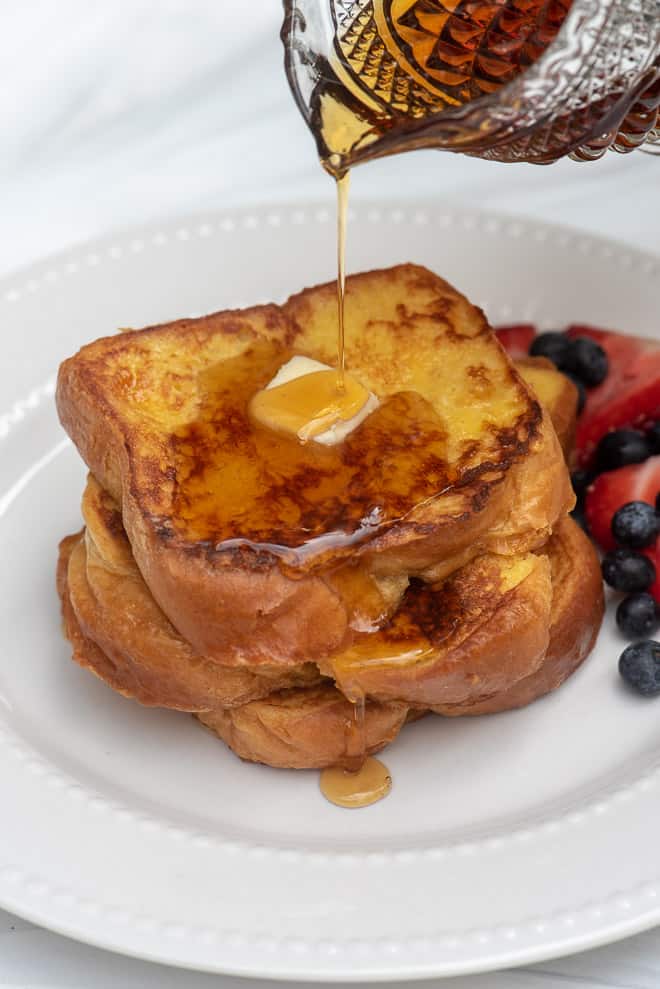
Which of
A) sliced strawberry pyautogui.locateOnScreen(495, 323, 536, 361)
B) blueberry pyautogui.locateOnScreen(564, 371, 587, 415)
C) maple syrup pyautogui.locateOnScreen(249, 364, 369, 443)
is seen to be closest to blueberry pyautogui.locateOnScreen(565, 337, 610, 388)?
blueberry pyautogui.locateOnScreen(564, 371, 587, 415)

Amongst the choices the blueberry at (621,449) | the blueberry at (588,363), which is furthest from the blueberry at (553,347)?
the blueberry at (621,449)

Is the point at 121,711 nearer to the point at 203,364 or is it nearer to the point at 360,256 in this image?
the point at 203,364

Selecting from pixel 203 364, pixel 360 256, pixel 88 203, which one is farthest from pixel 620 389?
pixel 88 203

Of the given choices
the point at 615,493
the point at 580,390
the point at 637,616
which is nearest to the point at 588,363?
the point at 580,390

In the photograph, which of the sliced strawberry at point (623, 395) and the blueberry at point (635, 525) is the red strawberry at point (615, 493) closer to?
the blueberry at point (635, 525)

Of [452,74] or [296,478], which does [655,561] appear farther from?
[452,74]

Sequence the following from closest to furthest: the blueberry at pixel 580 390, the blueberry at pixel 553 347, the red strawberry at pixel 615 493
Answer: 1. the red strawberry at pixel 615 493
2. the blueberry at pixel 580 390
3. the blueberry at pixel 553 347
